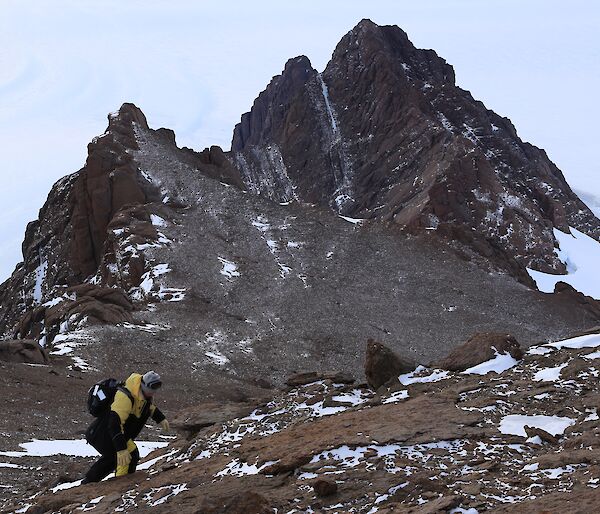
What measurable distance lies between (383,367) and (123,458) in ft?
18.8

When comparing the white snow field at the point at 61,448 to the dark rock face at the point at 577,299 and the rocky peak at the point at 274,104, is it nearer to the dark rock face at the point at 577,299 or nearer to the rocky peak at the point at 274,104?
the dark rock face at the point at 577,299

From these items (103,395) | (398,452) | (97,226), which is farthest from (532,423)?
(97,226)

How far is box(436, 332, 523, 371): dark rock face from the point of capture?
653 inches

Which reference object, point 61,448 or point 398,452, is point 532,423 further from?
point 61,448

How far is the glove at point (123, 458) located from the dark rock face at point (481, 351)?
6649 mm

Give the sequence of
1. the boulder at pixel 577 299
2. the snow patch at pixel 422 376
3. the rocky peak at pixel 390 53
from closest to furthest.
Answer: the snow patch at pixel 422 376, the boulder at pixel 577 299, the rocky peak at pixel 390 53

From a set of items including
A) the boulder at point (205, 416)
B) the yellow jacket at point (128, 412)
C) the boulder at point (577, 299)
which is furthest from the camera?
the boulder at point (577, 299)

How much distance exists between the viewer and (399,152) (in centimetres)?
9431

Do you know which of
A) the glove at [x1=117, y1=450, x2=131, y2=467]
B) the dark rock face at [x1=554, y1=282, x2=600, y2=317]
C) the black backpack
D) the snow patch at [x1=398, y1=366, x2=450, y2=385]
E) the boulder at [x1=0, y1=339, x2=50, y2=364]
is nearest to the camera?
the glove at [x1=117, y1=450, x2=131, y2=467]

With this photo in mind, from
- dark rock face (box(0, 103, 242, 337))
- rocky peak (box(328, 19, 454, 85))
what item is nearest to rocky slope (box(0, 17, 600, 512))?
dark rock face (box(0, 103, 242, 337))

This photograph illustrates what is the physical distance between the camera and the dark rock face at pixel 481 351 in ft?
54.4

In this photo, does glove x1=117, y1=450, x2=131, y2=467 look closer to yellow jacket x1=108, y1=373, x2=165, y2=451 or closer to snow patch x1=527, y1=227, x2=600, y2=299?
yellow jacket x1=108, y1=373, x2=165, y2=451

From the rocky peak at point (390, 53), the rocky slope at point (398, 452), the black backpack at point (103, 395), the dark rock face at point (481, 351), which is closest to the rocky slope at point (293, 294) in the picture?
the rocky slope at point (398, 452)

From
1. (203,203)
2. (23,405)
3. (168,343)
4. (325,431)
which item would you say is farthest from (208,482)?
(203,203)
